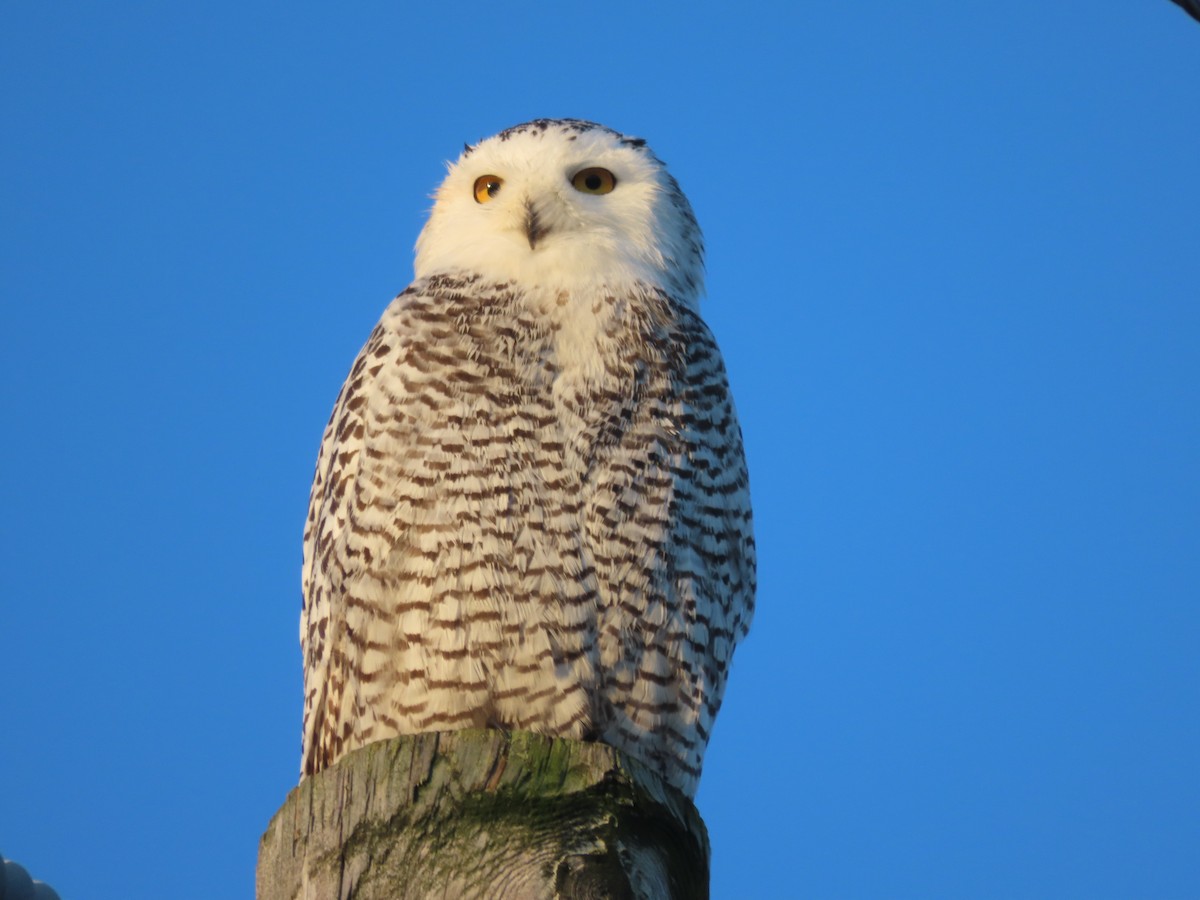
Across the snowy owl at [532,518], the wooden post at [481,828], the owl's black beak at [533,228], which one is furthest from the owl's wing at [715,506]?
the wooden post at [481,828]

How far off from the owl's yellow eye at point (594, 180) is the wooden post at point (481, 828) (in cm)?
263

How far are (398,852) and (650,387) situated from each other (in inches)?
79.2

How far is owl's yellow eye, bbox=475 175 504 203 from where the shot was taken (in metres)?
5.22

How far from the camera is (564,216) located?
4.95 m

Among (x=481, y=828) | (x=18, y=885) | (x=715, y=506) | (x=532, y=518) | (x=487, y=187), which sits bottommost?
(x=18, y=885)

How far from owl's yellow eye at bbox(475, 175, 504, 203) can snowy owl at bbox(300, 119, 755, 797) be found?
1.23 ft

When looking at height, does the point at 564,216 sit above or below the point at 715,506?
above

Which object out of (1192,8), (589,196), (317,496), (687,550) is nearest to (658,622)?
(687,550)

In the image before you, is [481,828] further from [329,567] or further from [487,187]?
[487,187]

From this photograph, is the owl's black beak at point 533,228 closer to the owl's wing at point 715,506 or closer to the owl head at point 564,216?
the owl head at point 564,216

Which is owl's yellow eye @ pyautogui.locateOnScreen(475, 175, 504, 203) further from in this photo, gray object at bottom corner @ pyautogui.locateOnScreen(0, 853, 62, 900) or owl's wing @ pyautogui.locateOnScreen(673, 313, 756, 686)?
gray object at bottom corner @ pyautogui.locateOnScreen(0, 853, 62, 900)

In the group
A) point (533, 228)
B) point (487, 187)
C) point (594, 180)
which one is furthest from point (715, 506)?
point (487, 187)

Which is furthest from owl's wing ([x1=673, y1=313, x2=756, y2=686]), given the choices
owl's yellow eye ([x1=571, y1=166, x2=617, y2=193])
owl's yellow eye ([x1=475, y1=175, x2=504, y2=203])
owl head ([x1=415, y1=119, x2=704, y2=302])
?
owl's yellow eye ([x1=475, y1=175, x2=504, y2=203])

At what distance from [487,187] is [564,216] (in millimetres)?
451
